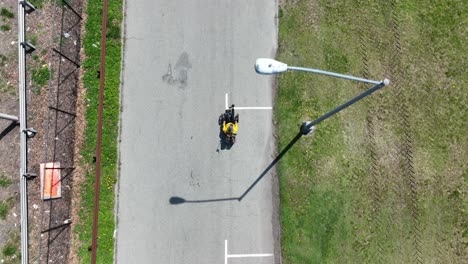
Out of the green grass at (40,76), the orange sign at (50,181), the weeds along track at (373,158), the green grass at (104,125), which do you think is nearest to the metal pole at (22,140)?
the green grass at (40,76)

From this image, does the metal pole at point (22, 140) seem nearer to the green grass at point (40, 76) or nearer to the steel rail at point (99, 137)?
the green grass at point (40, 76)

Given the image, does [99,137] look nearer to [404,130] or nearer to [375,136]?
[375,136]

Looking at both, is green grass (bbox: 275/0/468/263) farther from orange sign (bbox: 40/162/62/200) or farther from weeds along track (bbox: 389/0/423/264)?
orange sign (bbox: 40/162/62/200)

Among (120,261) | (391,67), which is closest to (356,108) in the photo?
(391,67)

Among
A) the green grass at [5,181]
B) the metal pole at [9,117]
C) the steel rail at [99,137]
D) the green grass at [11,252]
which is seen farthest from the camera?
the steel rail at [99,137]

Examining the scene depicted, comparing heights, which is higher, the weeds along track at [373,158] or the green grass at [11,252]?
the weeds along track at [373,158]

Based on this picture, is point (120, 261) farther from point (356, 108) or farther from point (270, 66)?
point (356, 108)
